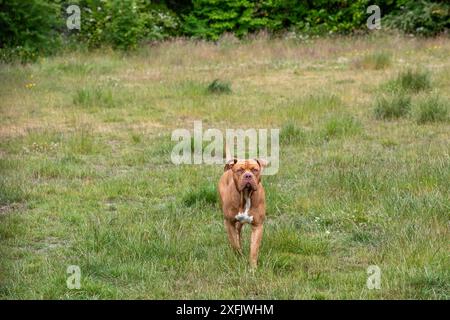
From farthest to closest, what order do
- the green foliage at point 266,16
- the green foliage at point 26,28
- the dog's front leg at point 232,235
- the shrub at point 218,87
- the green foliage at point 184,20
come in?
the green foliage at point 266,16 < the green foliage at point 184,20 < the green foliage at point 26,28 < the shrub at point 218,87 < the dog's front leg at point 232,235

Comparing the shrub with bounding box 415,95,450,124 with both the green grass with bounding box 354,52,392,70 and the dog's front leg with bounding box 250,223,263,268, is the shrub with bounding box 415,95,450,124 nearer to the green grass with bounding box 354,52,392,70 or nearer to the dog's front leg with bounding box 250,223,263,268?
the green grass with bounding box 354,52,392,70

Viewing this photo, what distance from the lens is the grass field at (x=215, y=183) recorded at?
20.4 ft

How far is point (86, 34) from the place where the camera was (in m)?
23.4

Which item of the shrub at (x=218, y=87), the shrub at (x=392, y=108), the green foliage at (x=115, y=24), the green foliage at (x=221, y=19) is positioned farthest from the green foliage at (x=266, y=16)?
the shrub at (x=392, y=108)

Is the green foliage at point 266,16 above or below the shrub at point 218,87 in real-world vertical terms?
above

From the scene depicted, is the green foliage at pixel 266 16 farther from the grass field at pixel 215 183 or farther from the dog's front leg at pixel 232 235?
the dog's front leg at pixel 232 235

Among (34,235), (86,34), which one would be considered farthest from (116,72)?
(34,235)

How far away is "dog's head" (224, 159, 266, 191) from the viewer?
20.6ft

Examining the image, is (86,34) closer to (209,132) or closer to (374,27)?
(374,27)

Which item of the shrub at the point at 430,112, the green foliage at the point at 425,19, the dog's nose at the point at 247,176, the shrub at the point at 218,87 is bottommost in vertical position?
the dog's nose at the point at 247,176

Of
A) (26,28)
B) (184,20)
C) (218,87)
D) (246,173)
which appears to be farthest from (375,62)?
(246,173)

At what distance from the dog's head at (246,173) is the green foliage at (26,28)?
1438 centimetres
